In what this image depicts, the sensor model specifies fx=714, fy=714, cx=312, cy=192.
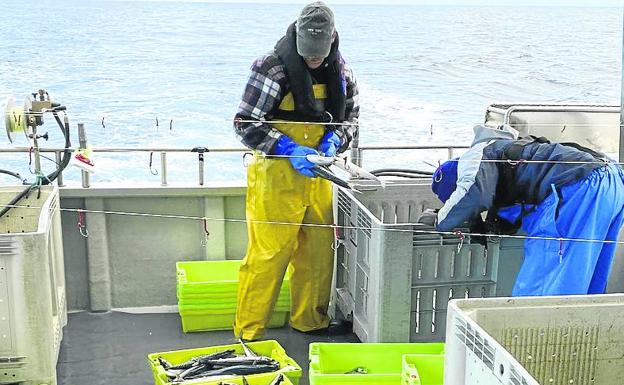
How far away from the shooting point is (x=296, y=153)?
346 centimetres

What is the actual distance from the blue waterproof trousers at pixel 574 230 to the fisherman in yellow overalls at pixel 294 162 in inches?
44.5

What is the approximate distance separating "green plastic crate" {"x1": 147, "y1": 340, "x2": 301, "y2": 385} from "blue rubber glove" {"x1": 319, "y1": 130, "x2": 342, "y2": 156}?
0.99 meters

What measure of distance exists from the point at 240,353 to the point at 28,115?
1586 millimetres

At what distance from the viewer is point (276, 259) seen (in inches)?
145

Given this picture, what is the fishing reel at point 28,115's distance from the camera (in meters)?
3.43

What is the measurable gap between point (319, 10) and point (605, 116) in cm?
184

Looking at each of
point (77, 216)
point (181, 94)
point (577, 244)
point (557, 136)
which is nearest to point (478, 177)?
point (577, 244)

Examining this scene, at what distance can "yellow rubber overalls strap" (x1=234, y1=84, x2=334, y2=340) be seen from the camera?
11.8 ft

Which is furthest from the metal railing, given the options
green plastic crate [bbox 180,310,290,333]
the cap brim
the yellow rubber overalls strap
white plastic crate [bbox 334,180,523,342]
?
white plastic crate [bbox 334,180,523,342]

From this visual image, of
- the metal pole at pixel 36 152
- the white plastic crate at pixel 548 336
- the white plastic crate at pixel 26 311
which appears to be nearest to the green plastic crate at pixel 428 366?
the white plastic crate at pixel 548 336

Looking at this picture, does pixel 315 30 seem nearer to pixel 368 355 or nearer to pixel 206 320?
pixel 368 355

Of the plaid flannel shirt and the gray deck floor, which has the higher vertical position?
the plaid flannel shirt

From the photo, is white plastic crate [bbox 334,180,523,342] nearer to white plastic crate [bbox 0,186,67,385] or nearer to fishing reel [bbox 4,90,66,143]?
white plastic crate [bbox 0,186,67,385]

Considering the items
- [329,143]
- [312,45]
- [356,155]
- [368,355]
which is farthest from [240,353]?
[356,155]
